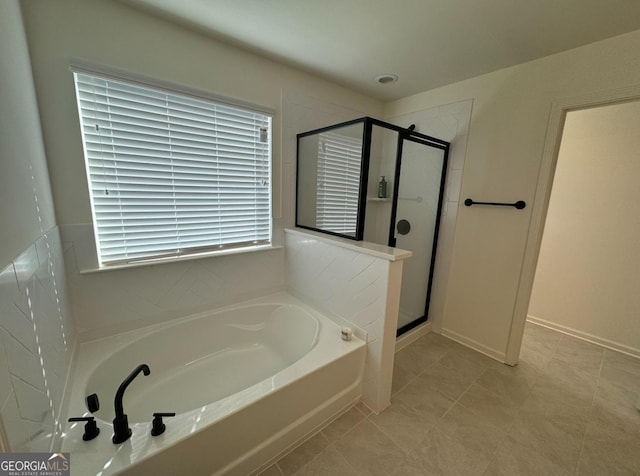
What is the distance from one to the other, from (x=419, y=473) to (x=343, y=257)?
1185mm

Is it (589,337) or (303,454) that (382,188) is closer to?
(303,454)

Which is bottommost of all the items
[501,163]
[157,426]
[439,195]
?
[157,426]

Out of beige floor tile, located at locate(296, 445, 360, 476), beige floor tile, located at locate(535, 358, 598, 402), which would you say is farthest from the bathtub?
beige floor tile, located at locate(535, 358, 598, 402)

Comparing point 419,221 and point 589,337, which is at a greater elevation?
point 419,221

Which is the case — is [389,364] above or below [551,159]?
below

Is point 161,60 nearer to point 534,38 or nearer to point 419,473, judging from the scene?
point 534,38

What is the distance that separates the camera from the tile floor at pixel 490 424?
1.28 meters

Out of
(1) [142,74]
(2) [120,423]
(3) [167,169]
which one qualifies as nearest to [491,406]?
(2) [120,423]

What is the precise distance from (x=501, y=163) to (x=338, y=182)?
4.26 ft

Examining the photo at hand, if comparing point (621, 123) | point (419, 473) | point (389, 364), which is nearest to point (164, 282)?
point (389, 364)

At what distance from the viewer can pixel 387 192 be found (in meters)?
2.21

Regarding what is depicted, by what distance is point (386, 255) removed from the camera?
138 cm

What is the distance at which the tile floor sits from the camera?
1276 millimetres

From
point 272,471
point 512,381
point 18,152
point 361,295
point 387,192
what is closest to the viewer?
point 18,152
